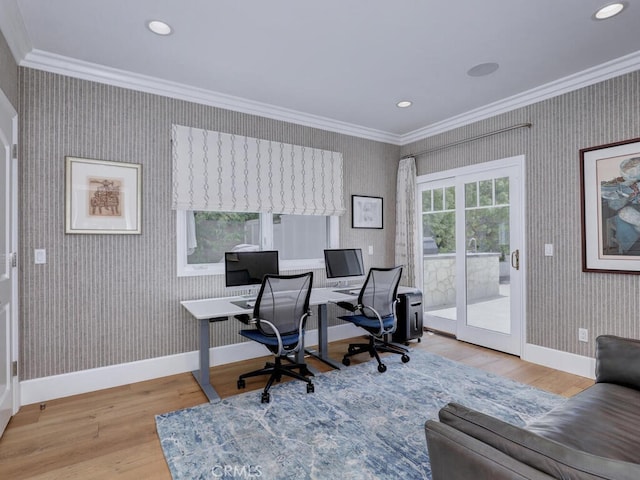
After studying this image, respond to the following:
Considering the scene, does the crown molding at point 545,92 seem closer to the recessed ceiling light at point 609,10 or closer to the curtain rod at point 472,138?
the curtain rod at point 472,138

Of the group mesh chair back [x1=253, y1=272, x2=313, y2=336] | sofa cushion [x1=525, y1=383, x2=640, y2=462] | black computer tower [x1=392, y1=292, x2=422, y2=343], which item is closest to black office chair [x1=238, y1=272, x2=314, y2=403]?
mesh chair back [x1=253, y1=272, x2=313, y2=336]

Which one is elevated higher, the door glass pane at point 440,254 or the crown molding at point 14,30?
the crown molding at point 14,30

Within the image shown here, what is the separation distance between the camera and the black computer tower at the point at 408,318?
4.09m

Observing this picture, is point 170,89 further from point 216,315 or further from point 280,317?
point 280,317

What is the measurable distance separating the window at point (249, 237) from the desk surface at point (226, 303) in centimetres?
32

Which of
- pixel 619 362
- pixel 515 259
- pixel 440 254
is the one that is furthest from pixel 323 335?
pixel 619 362

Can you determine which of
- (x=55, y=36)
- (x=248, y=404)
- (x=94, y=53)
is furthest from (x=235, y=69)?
(x=248, y=404)

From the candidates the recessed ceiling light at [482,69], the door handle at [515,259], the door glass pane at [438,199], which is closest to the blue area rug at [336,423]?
the door handle at [515,259]

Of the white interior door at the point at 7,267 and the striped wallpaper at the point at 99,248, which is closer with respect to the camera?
the white interior door at the point at 7,267

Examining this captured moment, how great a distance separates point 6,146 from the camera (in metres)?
2.40

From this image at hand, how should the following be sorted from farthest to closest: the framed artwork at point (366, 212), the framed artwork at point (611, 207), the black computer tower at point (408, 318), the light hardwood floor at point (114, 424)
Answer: the framed artwork at point (366, 212) → the black computer tower at point (408, 318) → the framed artwork at point (611, 207) → the light hardwood floor at point (114, 424)

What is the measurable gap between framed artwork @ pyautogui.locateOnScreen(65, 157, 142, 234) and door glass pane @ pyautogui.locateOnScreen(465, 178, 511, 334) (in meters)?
3.59

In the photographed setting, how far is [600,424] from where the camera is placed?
1.51 metres

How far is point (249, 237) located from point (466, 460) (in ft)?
10.4
